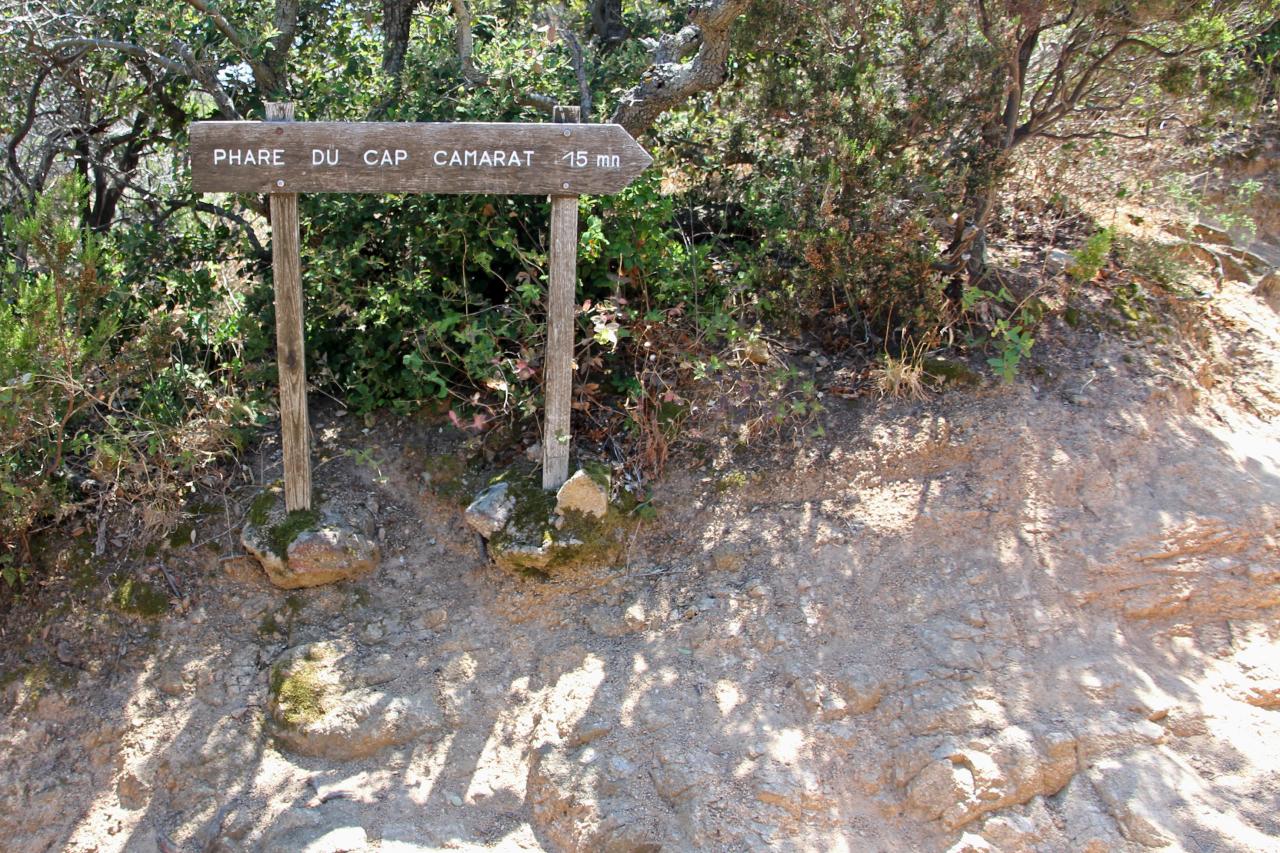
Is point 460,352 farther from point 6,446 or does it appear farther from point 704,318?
point 6,446

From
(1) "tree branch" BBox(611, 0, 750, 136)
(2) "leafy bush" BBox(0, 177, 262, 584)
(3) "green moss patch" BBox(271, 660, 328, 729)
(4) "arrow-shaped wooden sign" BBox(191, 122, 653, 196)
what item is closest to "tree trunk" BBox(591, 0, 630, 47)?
(1) "tree branch" BBox(611, 0, 750, 136)

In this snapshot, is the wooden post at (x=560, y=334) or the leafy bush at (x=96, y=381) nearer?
the leafy bush at (x=96, y=381)

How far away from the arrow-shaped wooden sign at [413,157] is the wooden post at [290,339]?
0.35 feet

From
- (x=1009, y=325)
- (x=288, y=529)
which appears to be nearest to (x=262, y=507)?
(x=288, y=529)

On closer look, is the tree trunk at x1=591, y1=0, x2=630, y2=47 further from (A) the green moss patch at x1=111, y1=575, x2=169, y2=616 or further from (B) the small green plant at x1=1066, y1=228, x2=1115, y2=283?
(A) the green moss patch at x1=111, y1=575, x2=169, y2=616

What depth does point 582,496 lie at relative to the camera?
4.93 m

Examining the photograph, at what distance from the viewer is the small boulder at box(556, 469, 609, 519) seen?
4914mm

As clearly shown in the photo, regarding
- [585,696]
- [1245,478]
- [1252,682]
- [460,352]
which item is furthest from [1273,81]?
[585,696]

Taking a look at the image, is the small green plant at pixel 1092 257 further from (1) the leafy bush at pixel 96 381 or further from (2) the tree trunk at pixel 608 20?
(1) the leafy bush at pixel 96 381

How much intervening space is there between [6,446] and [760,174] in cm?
400

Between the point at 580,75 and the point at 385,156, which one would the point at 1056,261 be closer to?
the point at 580,75

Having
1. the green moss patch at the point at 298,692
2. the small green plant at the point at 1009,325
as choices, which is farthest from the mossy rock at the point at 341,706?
the small green plant at the point at 1009,325

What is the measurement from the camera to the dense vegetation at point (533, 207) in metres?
5.10

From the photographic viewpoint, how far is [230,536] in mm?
5090
